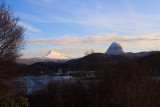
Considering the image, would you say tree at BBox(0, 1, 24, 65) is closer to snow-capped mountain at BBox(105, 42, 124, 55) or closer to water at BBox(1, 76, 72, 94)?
water at BBox(1, 76, 72, 94)

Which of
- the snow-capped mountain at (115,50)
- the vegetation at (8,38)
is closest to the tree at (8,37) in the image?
the vegetation at (8,38)

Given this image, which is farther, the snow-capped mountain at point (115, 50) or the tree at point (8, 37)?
the snow-capped mountain at point (115, 50)

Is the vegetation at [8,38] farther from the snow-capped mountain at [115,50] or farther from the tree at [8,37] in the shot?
the snow-capped mountain at [115,50]

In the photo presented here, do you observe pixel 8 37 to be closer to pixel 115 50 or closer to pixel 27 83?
pixel 27 83

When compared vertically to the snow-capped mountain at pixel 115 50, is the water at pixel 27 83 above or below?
below

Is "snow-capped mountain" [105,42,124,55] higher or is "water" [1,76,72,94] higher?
"snow-capped mountain" [105,42,124,55]

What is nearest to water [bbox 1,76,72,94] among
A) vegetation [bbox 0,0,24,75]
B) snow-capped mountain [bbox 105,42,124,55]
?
vegetation [bbox 0,0,24,75]

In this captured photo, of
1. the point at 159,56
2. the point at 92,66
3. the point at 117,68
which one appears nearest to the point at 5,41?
the point at 92,66

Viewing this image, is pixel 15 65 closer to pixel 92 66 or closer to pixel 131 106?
pixel 92 66

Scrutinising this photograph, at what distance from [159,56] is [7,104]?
53.3 ft

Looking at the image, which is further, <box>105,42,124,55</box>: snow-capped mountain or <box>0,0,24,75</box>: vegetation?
<box>105,42,124,55</box>: snow-capped mountain

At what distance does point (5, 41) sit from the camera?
15.3 m

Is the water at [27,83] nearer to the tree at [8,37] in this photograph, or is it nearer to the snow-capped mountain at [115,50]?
the tree at [8,37]

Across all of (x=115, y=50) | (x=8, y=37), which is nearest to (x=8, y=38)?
(x=8, y=37)
